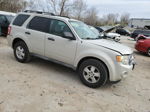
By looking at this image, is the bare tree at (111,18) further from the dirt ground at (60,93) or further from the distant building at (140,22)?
the dirt ground at (60,93)

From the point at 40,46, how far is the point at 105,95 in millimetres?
2571

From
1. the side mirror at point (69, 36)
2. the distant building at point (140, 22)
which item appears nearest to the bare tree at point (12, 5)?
the side mirror at point (69, 36)

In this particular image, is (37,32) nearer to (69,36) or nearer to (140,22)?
(69,36)

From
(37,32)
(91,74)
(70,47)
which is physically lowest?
(91,74)

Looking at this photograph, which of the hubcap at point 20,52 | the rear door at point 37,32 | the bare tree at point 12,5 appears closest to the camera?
the rear door at point 37,32

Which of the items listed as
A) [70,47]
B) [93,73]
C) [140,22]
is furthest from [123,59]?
[140,22]

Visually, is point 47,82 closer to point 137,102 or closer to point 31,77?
point 31,77

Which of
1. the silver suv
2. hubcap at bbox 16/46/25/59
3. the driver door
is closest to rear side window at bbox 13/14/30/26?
the silver suv

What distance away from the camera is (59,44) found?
15.8 ft

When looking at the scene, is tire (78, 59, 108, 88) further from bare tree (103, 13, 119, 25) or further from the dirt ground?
bare tree (103, 13, 119, 25)

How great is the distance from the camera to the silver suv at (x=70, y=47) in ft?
13.7

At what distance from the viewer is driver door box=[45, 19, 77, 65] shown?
183 inches

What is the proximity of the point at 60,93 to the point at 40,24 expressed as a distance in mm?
2542

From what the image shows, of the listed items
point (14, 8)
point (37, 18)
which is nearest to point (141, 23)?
point (14, 8)
